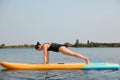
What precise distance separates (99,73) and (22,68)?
3.55 m

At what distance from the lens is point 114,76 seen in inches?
441

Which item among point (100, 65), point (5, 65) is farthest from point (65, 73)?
point (5, 65)

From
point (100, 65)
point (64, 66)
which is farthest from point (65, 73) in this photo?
point (100, 65)

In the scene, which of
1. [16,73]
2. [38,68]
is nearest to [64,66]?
[38,68]

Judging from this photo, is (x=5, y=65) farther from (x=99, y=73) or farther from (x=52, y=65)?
(x=99, y=73)

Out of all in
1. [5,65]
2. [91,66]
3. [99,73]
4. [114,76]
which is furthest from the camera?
[5,65]

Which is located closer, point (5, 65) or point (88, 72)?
point (88, 72)

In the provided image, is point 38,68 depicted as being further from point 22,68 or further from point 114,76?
point 114,76

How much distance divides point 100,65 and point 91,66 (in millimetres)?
411

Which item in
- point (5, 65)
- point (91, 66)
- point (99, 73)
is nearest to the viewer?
point (99, 73)

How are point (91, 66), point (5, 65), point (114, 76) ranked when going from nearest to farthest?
1. point (114, 76)
2. point (91, 66)
3. point (5, 65)

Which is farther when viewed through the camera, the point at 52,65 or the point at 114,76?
the point at 52,65

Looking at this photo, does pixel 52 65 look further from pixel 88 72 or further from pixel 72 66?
pixel 88 72

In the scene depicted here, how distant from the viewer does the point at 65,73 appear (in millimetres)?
12219
